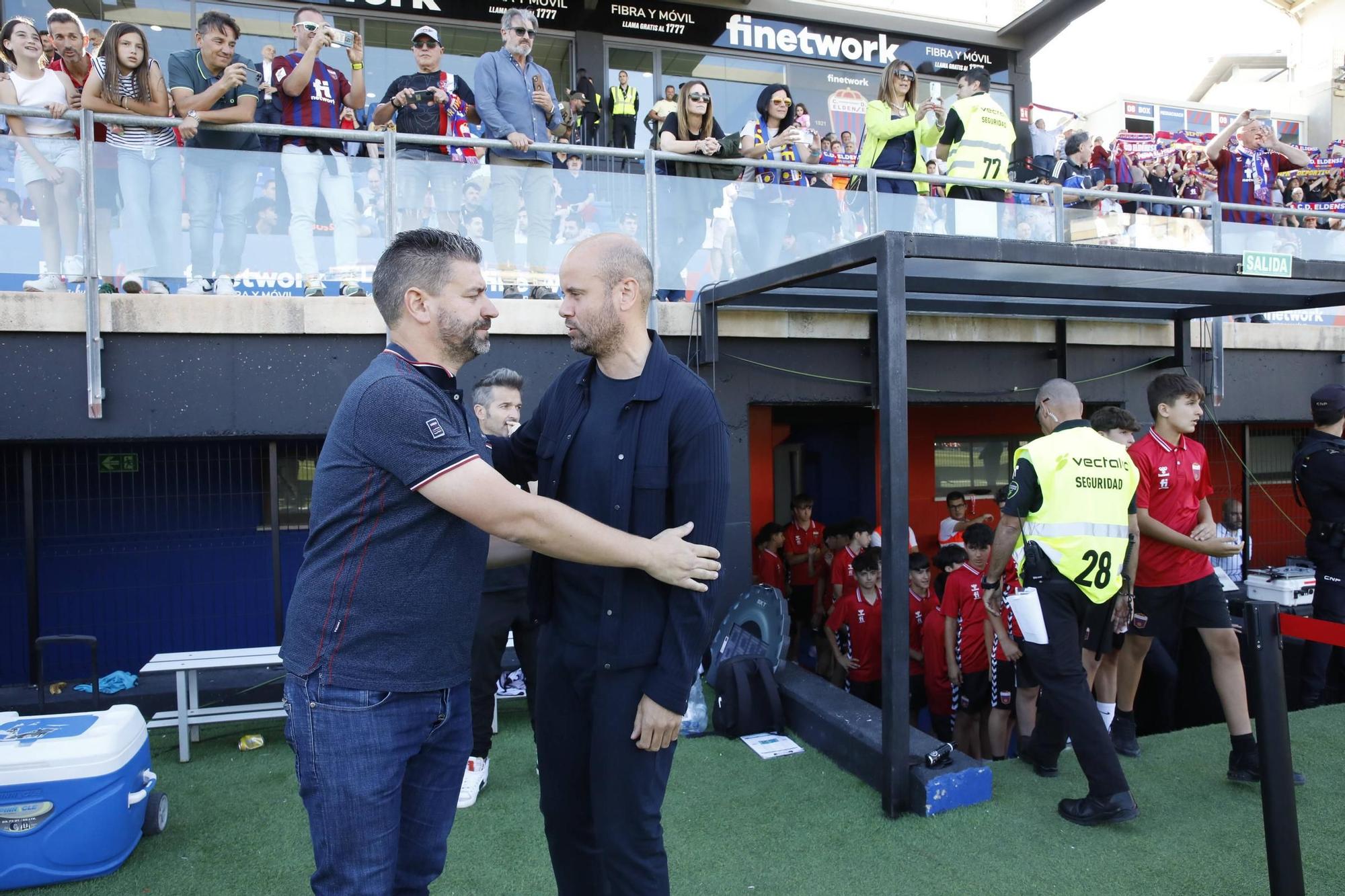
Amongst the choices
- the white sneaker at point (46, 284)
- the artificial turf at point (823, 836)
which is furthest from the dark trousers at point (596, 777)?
the white sneaker at point (46, 284)

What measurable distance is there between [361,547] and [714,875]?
2.45m

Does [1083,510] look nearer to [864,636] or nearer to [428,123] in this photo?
[864,636]

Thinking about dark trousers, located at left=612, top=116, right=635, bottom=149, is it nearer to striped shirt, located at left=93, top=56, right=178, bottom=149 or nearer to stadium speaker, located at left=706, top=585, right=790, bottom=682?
striped shirt, located at left=93, top=56, right=178, bottom=149

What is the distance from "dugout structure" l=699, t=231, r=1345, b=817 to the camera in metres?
4.30

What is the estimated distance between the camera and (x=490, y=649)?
442cm

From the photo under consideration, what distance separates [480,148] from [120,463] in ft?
13.6

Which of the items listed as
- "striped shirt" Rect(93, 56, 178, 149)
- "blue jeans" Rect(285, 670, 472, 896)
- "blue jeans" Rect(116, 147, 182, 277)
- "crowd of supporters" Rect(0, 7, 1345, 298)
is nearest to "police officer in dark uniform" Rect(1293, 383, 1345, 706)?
"crowd of supporters" Rect(0, 7, 1345, 298)

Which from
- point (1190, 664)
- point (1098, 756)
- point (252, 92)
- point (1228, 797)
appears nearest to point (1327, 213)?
point (1190, 664)

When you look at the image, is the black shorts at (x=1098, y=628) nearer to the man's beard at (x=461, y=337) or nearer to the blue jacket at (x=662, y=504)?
the blue jacket at (x=662, y=504)

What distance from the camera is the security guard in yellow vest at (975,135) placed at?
779cm

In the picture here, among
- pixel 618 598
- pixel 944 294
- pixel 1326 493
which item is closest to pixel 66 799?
pixel 618 598

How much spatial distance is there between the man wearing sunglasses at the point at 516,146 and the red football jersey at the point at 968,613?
12.2 feet

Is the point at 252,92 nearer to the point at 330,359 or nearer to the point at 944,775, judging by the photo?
the point at 330,359

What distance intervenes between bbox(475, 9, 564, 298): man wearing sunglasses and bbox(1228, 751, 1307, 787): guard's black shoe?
521 cm
